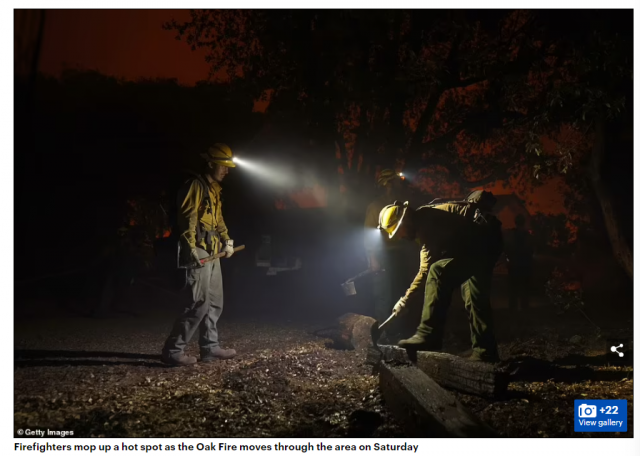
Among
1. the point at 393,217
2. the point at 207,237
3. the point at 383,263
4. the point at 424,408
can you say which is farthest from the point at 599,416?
the point at 207,237

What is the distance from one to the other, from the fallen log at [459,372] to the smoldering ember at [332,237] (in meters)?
0.02

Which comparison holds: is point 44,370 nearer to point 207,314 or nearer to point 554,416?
point 207,314

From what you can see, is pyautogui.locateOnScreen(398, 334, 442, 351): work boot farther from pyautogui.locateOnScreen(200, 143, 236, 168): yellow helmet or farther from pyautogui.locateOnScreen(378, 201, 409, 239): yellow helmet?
pyautogui.locateOnScreen(200, 143, 236, 168): yellow helmet

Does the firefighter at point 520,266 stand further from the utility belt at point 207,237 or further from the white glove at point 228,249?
the utility belt at point 207,237

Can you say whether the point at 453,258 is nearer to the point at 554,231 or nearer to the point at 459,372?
the point at 459,372

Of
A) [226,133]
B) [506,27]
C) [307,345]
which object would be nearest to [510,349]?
[307,345]

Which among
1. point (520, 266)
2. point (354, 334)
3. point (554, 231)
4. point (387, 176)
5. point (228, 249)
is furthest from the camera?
point (554, 231)

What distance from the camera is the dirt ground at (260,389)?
3.62 m

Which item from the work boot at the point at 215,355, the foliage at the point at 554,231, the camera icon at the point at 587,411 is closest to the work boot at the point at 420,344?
the camera icon at the point at 587,411

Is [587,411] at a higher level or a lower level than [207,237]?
lower

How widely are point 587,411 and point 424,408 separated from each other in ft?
4.25

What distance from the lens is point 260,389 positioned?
4.35m

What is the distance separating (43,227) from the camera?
46.4 ft

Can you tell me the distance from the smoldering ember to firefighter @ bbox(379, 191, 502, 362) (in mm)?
22
